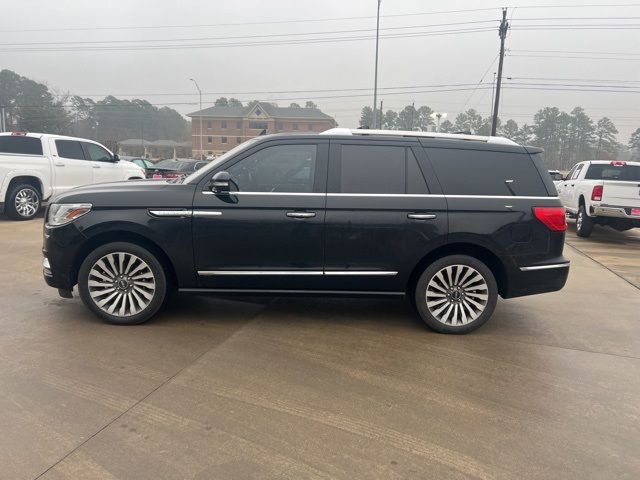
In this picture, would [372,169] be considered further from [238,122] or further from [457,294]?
[238,122]

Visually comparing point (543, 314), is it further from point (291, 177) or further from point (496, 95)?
point (496, 95)

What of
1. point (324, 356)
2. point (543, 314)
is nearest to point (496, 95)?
point (543, 314)

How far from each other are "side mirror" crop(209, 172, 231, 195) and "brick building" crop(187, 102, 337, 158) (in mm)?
80166

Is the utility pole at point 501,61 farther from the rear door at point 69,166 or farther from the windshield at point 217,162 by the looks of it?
the windshield at point 217,162

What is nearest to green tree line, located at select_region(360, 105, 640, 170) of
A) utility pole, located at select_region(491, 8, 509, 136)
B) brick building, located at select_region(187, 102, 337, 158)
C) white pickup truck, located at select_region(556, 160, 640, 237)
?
brick building, located at select_region(187, 102, 337, 158)

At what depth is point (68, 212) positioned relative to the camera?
4441mm

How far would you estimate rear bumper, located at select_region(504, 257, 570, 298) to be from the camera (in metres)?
4.55

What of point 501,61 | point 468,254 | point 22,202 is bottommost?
point 22,202

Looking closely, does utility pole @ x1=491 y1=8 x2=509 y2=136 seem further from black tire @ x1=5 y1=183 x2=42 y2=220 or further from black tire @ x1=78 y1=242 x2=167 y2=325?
black tire @ x1=78 y1=242 x2=167 y2=325

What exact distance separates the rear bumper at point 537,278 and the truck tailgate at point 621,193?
6971 millimetres

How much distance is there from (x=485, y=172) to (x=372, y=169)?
3.50 ft

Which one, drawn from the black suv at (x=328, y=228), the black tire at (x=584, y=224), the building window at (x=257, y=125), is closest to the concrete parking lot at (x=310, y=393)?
the black suv at (x=328, y=228)

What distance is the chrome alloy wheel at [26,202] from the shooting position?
Answer: 1138cm

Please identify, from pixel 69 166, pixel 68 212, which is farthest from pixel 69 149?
pixel 68 212
